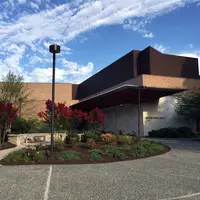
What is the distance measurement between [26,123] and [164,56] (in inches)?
830

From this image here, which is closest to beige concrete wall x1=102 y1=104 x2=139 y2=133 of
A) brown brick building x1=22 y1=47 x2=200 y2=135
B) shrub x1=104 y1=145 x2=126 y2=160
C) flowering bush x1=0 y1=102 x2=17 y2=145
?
brown brick building x1=22 y1=47 x2=200 y2=135

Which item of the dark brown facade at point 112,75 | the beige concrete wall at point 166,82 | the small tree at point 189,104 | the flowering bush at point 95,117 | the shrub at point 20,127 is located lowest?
the shrub at point 20,127

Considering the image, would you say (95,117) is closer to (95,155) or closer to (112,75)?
(95,155)

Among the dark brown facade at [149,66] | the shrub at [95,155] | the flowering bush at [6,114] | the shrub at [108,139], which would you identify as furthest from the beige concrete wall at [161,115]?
the shrub at [95,155]

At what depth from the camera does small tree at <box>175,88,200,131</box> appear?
24.8 meters

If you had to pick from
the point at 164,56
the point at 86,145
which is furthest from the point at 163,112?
the point at 86,145

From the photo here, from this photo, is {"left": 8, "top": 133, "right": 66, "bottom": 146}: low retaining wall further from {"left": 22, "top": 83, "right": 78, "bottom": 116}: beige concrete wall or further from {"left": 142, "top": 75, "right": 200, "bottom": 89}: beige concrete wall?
{"left": 22, "top": 83, "right": 78, "bottom": 116}: beige concrete wall

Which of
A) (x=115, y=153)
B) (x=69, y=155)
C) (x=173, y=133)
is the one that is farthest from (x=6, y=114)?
(x=173, y=133)

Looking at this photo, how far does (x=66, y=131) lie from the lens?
64.1 feet

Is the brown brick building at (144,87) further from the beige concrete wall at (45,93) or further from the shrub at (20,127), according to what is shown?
the beige concrete wall at (45,93)

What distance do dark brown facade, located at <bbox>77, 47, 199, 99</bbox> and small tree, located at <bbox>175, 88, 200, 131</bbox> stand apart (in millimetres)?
6016

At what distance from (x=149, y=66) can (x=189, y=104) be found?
8.59 metres

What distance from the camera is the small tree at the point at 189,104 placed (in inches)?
975

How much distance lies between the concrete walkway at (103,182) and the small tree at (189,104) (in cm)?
1688
